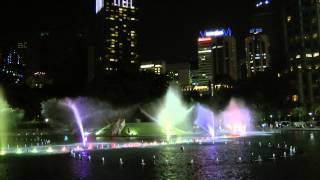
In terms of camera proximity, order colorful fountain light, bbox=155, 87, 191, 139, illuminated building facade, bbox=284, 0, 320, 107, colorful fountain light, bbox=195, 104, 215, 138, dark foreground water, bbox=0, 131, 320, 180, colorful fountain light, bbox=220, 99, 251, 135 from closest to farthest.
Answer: dark foreground water, bbox=0, 131, 320, 180, colorful fountain light, bbox=155, 87, 191, 139, colorful fountain light, bbox=195, 104, 215, 138, colorful fountain light, bbox=220, 99, 251, 135, illuminated building facade, bbox=284, 0, 320, 107

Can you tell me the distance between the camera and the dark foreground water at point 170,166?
26.2 m

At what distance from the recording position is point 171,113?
298ft

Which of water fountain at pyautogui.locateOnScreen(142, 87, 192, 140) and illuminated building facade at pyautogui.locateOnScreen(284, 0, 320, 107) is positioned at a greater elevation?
illuminated building facade at pyautogui.locateOnScreen(284, 0, 320, 107)

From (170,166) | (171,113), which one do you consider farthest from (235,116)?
(170,166)

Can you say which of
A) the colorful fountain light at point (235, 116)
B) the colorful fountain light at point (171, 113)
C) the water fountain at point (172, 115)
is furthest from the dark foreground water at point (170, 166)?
the colorful fountain light at point (235, 116)

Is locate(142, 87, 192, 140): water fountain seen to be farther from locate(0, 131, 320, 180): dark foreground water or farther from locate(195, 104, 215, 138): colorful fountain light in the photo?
locate(0, 131, 320, 180): dark foreground water

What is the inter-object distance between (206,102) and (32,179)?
100564 mm

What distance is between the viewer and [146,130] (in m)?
77.7

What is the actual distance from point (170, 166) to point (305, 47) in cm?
11678

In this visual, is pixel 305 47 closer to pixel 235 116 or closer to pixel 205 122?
pixel 235 116

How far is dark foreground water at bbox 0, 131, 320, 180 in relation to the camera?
26219 millimetres

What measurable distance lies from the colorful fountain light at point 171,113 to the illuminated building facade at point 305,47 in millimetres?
44778

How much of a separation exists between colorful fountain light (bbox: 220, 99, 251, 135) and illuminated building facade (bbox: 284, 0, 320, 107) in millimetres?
19727

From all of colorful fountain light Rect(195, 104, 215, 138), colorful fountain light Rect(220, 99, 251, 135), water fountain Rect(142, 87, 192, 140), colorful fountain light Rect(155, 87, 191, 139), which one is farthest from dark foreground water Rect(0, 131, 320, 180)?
colorful fountain light Rect(220, 99, 251, 135)
